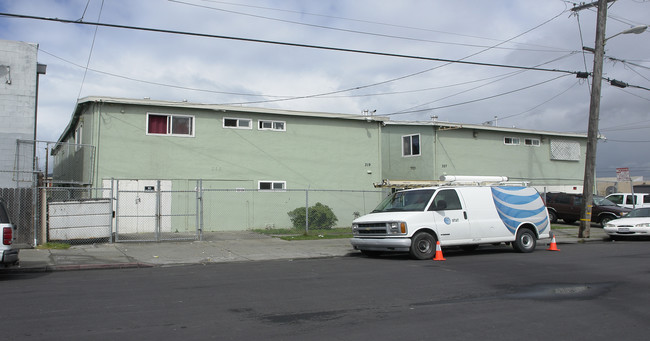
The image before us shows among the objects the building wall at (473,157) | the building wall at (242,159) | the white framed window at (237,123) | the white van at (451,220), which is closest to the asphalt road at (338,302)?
the white van at (451,220)

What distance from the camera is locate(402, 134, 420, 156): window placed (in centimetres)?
2842

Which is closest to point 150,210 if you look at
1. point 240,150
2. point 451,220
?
point 240,150

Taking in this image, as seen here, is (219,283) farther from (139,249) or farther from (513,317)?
(139,249)

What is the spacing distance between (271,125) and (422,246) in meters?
11.4

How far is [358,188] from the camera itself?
2411 centimetres

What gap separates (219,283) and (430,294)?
152 inches

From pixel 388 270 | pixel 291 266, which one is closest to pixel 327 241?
pixel 291 266

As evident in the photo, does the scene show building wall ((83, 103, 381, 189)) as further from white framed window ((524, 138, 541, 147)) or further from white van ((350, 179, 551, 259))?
white framed window ((524, 138, 541, 147))

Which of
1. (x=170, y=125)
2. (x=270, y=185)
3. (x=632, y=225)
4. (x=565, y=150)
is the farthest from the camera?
(x=565, y=150)

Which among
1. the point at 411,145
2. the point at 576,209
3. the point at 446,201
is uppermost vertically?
the point at 411,145

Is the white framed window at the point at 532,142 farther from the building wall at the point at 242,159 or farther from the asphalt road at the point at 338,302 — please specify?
the asphalt road at the point at 338,302

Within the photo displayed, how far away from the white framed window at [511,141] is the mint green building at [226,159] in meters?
3.61

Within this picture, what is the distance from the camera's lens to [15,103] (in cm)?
1784

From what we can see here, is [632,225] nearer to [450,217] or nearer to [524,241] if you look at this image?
[524,241]
